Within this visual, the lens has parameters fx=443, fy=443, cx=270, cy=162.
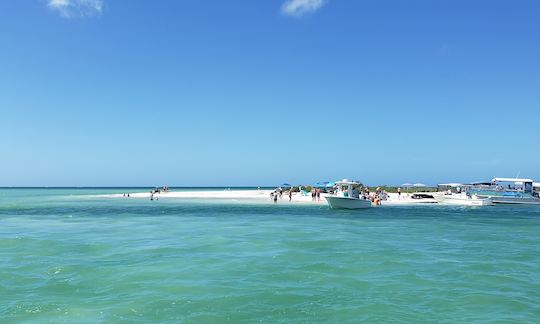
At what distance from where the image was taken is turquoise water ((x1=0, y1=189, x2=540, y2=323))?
12398 millimetres

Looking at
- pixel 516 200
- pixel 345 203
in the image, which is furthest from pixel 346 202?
pixel 516 200

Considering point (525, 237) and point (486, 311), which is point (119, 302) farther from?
point (525, 237)

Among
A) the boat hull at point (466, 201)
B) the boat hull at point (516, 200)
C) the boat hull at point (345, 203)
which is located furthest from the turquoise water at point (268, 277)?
the boat hull at point (516, 200)

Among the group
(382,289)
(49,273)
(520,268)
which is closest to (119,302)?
(49,273)

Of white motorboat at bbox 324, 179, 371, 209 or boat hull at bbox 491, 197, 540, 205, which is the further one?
boat hull at bbox 491, 197, 540, 205

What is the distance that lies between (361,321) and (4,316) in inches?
378

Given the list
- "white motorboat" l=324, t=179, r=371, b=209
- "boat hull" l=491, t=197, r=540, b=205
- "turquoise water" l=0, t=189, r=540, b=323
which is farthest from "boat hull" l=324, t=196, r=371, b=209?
"boat hull" l=491, t=197, r=540, b=205

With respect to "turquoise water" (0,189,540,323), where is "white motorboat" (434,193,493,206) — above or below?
above

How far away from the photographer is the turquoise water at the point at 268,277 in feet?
40.7

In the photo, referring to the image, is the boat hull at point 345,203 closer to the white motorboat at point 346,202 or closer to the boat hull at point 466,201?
the white motorboat at point 346,202

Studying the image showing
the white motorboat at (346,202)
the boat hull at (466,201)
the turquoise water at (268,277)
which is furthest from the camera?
the boat hull at (466,201)

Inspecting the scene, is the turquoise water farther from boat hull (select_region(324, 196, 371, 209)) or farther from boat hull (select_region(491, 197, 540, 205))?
boat hull (select_region(491, 197, 540, 205))

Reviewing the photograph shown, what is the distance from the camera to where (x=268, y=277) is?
53.8 feet

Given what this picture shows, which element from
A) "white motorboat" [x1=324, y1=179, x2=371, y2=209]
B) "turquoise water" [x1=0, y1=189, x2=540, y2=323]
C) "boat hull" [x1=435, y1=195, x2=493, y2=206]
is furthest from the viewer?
"boat hull" [x1=435, y1=195, x2=493, y2=206]
